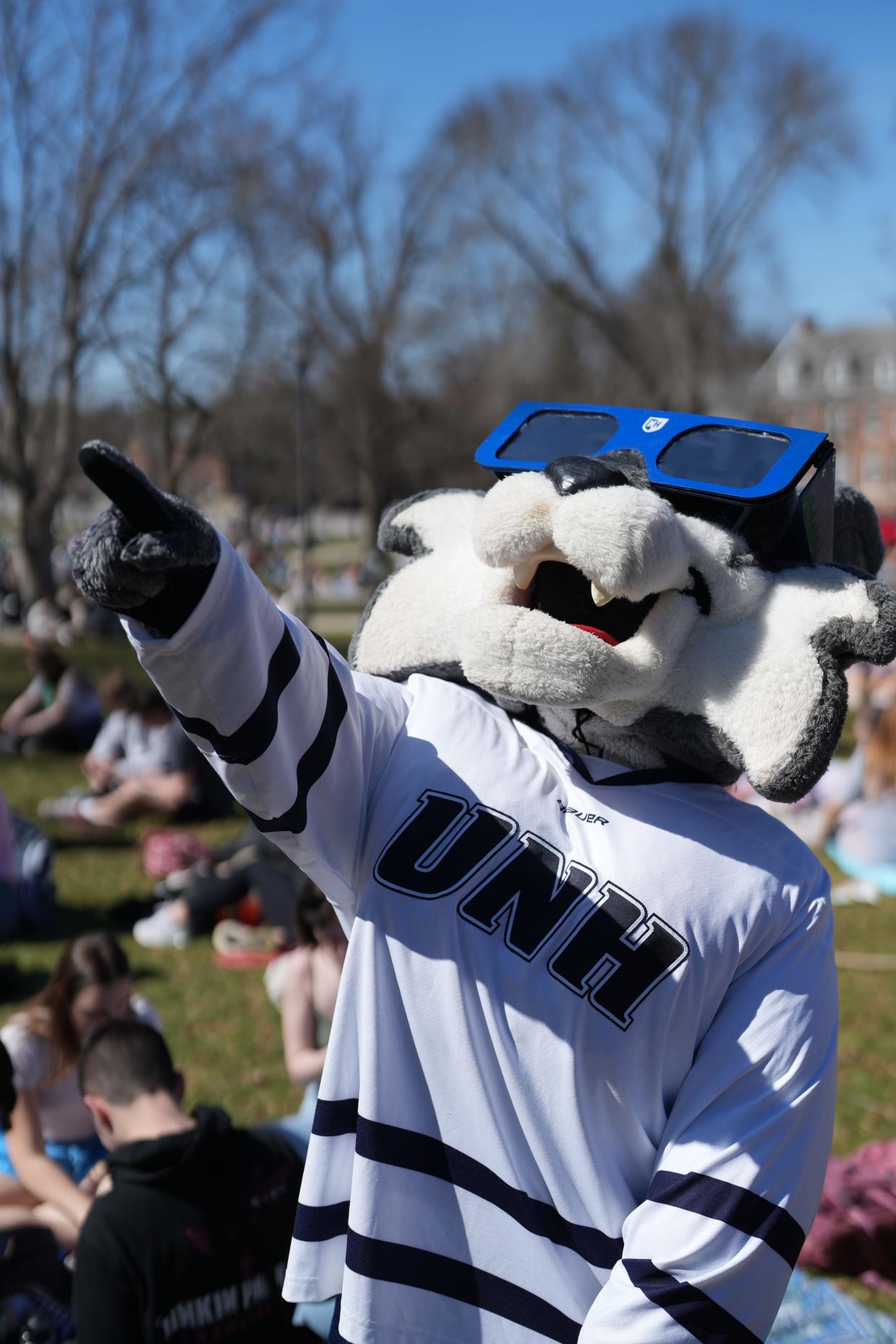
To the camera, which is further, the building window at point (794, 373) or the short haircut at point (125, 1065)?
the building window at point (794, 373)

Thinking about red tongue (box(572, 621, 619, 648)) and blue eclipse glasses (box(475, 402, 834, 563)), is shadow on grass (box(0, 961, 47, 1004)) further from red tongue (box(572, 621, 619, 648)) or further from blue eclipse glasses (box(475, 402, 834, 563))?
red tongue (box(572, 621, 619, 648))

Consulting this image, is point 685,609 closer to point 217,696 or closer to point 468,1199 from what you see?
point 217,696

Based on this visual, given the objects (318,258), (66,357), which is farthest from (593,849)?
(318,258)

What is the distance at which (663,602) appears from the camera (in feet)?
5.29

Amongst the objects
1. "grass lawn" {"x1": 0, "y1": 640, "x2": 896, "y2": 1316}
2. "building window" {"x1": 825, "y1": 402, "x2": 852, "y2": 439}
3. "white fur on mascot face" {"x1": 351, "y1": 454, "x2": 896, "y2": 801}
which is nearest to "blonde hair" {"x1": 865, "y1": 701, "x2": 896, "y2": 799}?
"grass lawn" {"x1": 0, "y1": 640, "x2": 896, "y2": 1316}

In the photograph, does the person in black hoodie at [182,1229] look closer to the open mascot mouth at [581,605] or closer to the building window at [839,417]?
the open mascot mouth at [581,605]

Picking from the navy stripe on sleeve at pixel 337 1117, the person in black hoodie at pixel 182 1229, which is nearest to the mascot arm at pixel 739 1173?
the navy stripe on sleeve at pixel 337 1117

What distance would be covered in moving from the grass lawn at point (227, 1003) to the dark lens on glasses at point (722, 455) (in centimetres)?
260

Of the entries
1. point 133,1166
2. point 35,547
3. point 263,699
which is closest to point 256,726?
point 263,699

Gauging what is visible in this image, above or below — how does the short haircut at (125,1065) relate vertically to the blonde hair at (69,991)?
above

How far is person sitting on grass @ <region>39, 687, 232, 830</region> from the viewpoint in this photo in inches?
312

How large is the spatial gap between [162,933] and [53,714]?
170 inches

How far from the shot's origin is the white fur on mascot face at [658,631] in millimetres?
1515

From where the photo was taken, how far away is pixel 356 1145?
5.36 feet
